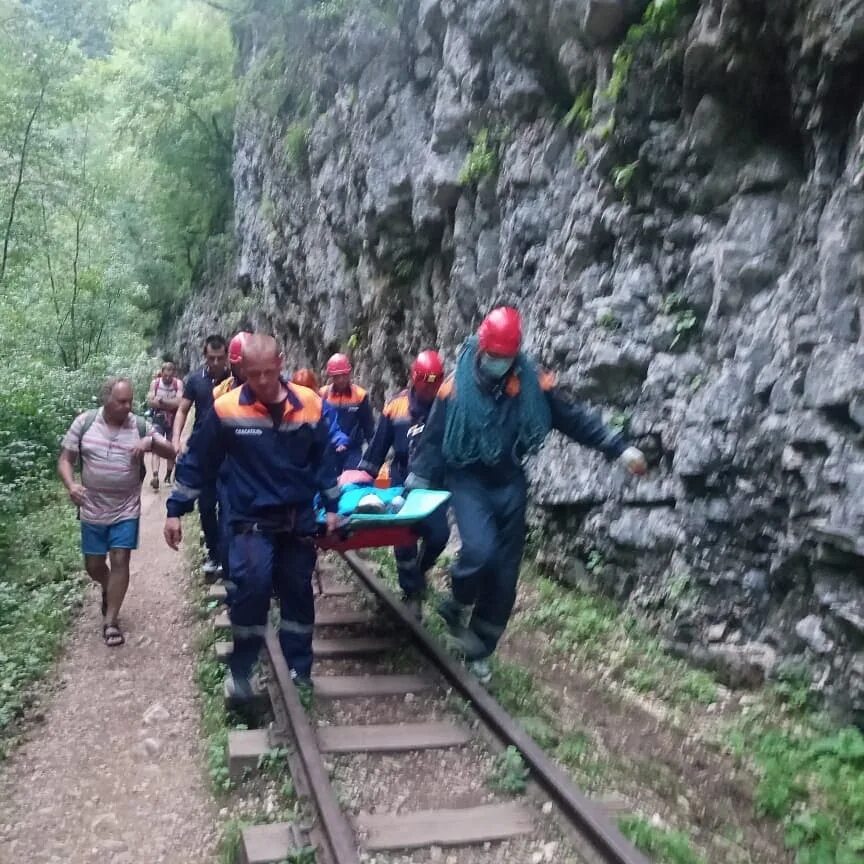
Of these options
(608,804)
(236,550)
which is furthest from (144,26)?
(608,804)

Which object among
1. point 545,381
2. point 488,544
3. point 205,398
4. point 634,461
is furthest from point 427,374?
point 205,398

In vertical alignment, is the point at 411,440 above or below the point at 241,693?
above

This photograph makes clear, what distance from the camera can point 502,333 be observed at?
5.19 m

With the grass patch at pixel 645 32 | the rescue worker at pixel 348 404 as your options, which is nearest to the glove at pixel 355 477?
the rescue worker at pixel 348 404

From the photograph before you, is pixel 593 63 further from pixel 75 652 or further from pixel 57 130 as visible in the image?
pixel 57 130

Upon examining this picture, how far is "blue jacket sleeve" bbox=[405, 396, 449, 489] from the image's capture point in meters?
5.49

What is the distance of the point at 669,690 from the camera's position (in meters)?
5.72

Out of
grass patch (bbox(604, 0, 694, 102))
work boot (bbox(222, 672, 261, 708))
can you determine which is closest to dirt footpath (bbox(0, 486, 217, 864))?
work boot (bbox(222, 672, 261, 708))

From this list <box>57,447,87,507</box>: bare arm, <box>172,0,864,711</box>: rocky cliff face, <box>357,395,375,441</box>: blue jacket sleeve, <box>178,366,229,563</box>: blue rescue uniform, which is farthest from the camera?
<box>357,395,375,441</box>: blue jacket sleeve

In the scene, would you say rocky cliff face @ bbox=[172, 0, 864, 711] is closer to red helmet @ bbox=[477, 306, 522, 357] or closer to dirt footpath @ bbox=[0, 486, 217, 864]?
red helmet @ bbox=[477, 306, 522, 357]

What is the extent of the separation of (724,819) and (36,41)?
1634 centimetres

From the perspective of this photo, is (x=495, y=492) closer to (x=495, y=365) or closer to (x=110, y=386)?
(x=495, y=365)

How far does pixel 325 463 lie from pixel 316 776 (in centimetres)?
179

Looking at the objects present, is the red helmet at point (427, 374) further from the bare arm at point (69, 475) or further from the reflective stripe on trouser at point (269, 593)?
the bare arm at point (69, 475)
